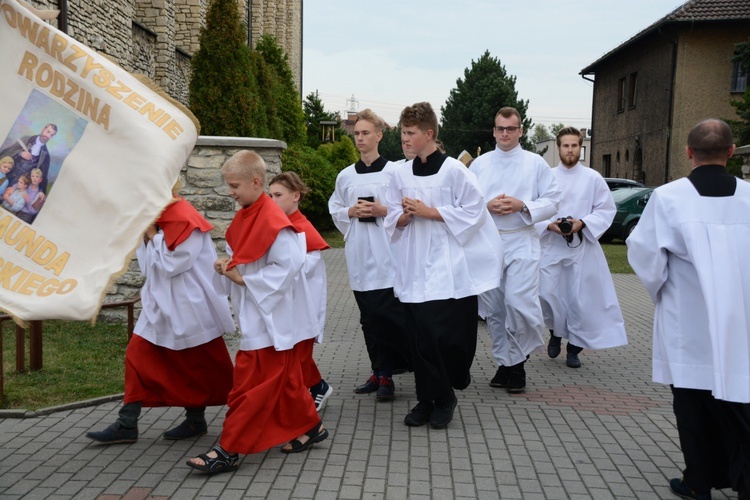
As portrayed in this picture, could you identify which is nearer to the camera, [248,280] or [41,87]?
[41,87]

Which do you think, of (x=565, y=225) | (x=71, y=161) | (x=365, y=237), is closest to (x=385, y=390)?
(x=365, y=237)

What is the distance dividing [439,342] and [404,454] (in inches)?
33.6

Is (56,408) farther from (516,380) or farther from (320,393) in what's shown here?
(516,380)

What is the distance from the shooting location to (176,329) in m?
4.96

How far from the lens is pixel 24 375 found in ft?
22.6

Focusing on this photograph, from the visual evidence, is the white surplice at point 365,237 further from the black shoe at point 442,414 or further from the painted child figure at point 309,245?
the black shoe at point 442,414

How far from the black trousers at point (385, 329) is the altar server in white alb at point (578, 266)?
1.89 m

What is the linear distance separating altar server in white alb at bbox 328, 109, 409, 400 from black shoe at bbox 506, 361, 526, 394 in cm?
87

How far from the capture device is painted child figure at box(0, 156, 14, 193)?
3676mm

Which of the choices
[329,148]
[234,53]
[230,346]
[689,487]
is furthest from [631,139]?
[689,487]

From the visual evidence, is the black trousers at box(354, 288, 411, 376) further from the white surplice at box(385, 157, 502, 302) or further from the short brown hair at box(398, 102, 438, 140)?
the short brown hair at box(398, 102, 438, 140)

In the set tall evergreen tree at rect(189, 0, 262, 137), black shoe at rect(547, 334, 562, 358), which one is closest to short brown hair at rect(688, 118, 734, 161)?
black shoe at rect(547, 334, 562, 358)

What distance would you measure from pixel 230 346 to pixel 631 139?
1391 inches

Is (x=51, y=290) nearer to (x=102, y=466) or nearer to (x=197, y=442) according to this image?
(x=102, y=466)
